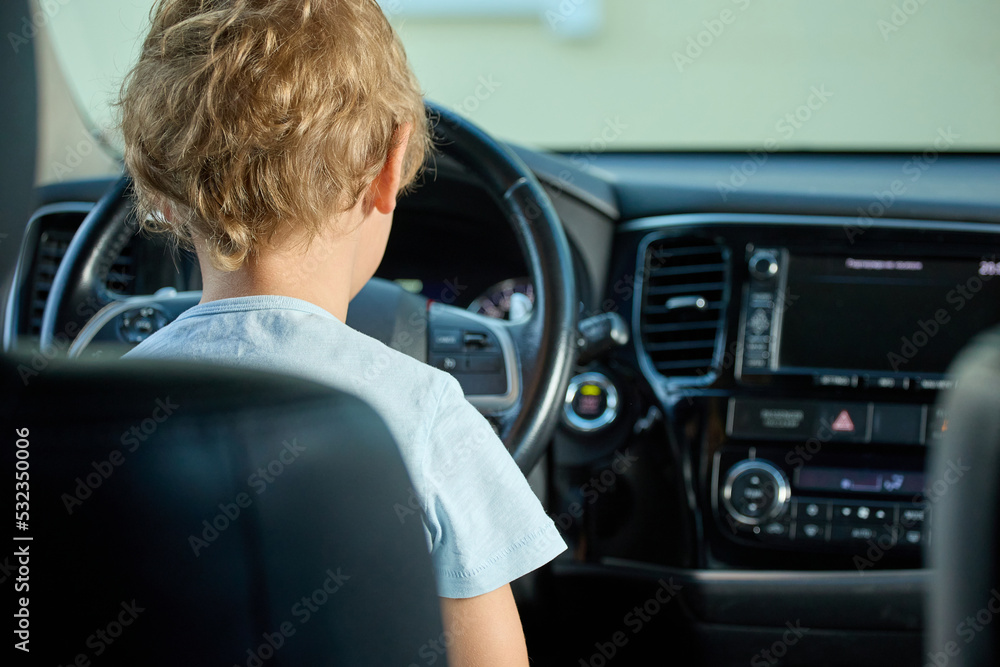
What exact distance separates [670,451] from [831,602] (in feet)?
1.37

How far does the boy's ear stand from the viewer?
0.91 meters

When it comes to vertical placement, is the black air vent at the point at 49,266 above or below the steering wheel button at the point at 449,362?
above

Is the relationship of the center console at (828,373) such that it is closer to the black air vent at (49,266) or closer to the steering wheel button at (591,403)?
the steering wheel button at (591,403)

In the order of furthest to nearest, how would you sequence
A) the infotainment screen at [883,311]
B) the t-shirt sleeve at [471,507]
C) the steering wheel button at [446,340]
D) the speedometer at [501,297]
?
the speedometer at [501,297]
the infotainment screen at [883,311]
the steering wheel button at [446,340]
the t-shirt sleeve at [471,507]

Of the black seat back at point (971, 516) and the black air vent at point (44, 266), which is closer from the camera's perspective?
the black seat back at point (971, 516)

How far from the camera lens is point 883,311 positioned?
5.29 ft

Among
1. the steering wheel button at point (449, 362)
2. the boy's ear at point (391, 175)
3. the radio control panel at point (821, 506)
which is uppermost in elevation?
the boy's ear at point (391, 175)

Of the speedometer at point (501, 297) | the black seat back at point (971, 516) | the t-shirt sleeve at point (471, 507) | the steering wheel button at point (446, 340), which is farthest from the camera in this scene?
Answer: the speedometer at point (501, 297)

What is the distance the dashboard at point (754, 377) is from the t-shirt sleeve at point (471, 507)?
868 millimetres

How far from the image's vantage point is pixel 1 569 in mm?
495

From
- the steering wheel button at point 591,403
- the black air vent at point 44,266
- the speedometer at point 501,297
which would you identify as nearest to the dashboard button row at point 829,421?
the steering wheel button at point 591,403

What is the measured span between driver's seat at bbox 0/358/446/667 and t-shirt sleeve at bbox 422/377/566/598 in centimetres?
17

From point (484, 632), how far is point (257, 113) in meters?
0.48

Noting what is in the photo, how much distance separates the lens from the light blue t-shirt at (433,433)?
692 millimetres
